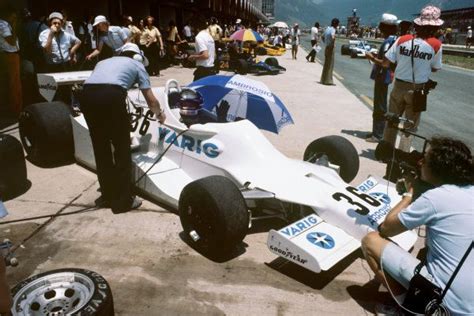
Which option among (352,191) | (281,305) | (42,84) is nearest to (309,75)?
(42,84)

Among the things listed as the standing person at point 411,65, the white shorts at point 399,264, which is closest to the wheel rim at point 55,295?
the white shorts at point 399,264

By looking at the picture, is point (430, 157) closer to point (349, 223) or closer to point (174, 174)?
point (349, 223)

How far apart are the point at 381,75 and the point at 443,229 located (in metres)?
5.17

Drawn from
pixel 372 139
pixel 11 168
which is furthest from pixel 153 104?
pixel 372 139

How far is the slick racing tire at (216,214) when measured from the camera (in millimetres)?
3252

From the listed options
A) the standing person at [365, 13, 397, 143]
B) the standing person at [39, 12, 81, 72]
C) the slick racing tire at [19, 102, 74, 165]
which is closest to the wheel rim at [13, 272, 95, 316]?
the slick racing tire at [19, 102, 74, 165]

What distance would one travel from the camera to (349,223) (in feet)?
11.2

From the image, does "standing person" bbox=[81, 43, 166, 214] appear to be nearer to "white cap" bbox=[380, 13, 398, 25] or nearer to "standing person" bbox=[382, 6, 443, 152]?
"standing person" bbox=[382, 6, 443, 152]

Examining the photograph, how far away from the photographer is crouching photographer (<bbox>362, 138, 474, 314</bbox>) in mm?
2316

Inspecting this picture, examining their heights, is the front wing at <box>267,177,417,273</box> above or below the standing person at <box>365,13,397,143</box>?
below

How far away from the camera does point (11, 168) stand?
4.59 metres

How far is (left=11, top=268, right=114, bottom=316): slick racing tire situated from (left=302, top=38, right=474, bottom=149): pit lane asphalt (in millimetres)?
5868

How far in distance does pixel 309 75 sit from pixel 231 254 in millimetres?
Result: 13967

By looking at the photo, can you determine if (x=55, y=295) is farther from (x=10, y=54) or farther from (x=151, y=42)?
(x=151, y=42)
